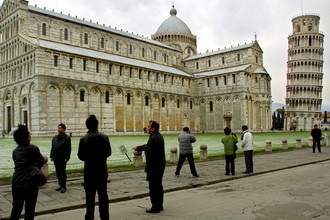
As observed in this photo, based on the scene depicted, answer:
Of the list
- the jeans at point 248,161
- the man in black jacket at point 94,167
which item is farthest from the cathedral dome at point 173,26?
the man in black jacket at point 94,167

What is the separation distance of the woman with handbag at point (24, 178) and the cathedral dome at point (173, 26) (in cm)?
6801

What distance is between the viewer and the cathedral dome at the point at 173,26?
7169 centimetres

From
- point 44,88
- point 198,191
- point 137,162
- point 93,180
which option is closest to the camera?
point 93,180

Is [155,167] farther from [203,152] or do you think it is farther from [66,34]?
[66,34]

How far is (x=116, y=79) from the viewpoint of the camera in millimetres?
47938

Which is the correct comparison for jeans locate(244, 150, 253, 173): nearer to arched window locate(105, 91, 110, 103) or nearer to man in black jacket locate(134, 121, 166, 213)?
man in black jacket locate(134, 121, 166, 213)

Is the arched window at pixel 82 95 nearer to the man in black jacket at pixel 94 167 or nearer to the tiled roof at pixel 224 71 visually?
the tiled roof at pixel 224 71

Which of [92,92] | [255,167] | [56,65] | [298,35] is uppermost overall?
[298,35]

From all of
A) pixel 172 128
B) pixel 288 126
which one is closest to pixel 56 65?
pixel 172 128

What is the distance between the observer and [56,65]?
134 ft

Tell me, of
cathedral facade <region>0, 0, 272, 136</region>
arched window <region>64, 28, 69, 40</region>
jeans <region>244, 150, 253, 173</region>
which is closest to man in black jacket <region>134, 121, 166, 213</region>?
jeans <region>244, 150, 253, 173</region>

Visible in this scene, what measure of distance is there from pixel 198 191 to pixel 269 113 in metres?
55.4

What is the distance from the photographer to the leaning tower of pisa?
278ft

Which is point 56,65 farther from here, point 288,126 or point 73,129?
point 288,126
